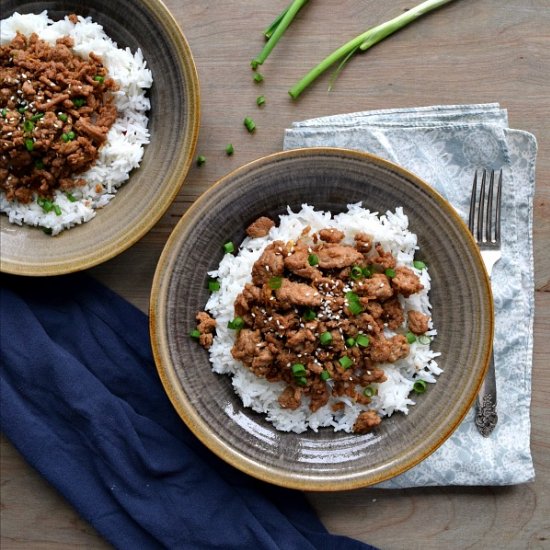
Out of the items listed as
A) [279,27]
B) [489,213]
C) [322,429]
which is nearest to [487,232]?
[489,213]

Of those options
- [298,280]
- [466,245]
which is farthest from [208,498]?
[466,245]

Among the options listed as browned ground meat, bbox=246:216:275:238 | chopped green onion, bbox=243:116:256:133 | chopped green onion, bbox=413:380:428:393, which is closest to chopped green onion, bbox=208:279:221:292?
browned ground meat, bbox=246:216:275:238

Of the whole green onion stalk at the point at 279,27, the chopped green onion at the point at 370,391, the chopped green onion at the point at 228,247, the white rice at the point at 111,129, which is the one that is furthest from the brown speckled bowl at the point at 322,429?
the whole green onion stalk at the point at 279,27

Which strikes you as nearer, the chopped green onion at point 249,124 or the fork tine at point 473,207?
the fork tine at point 473,207

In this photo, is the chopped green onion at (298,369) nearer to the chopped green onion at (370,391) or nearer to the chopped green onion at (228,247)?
the chopped green onion at (370,391)

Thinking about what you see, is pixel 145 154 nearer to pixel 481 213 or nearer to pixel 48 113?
pixel 48 113

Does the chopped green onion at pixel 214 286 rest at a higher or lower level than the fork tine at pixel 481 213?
lower

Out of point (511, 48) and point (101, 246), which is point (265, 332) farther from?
point (511, 48)
